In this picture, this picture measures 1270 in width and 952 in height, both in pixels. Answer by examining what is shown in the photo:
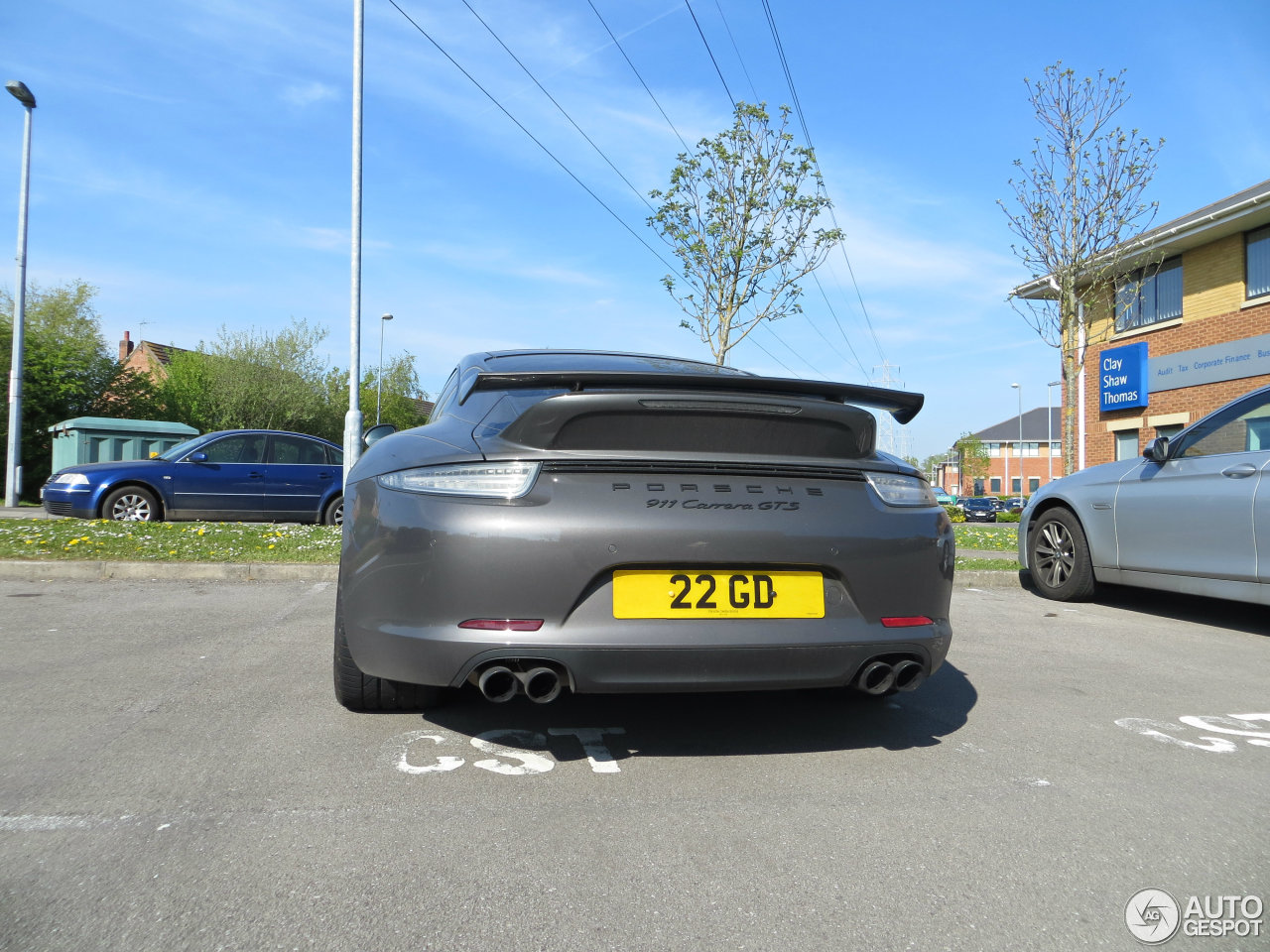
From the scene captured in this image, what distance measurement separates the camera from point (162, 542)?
7.82 metres

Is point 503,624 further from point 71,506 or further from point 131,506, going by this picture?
point 71,506

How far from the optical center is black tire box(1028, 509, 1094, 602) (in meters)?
6.46

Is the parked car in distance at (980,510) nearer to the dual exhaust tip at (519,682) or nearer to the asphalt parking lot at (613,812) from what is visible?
the asphalt parking lot at (613,812)

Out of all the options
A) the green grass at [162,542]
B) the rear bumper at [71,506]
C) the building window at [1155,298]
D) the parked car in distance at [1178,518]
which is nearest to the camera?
the parked car in distance at [1178,518]

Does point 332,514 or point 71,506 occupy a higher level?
point 71,506

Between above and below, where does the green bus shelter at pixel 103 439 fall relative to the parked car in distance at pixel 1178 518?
above

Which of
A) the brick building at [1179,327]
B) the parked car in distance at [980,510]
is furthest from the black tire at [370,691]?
the parked car in distance at [980,510]

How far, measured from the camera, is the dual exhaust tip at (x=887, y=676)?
265cm

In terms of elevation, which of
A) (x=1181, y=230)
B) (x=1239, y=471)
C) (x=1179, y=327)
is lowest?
(x=1239, y=471)

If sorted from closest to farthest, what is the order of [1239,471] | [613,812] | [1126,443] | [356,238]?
1. [613,812]
2. [1239,471]
3. [356,238]
4. [1126,443]

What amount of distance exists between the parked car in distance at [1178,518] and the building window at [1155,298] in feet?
48.7

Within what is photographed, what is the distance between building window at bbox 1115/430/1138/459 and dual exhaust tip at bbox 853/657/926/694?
837 inches

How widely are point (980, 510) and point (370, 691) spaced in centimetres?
4924

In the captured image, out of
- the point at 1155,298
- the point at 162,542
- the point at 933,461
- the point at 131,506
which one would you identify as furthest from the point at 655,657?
the point at 933,461
